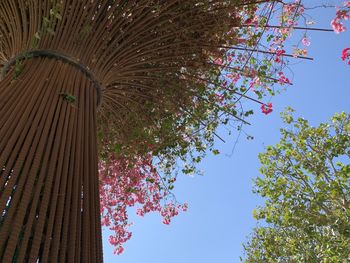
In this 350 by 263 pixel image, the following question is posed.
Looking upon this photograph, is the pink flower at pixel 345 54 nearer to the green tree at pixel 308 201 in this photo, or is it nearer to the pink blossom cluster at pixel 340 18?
the pink blossom cluster at pixel 340 18

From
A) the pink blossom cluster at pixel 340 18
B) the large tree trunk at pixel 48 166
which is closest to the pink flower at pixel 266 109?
the pink blossom cluster at pixel 340 18

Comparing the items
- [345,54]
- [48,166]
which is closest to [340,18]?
[345,54]

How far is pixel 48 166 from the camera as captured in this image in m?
1.65

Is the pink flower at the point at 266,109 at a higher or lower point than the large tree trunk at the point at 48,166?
higher

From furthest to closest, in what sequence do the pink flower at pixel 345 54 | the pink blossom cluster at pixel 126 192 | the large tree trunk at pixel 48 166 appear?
the pink blossom cluster at pixel 126 192 → the pink flower at pixel 345 54 → the large tree trunk at pixel 48 166

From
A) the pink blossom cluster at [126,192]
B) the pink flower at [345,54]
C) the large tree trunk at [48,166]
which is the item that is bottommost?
the large tree trunk at [48,166]

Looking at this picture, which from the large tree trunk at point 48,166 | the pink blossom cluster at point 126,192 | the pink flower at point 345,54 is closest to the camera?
the large tree trunk at point 48,166

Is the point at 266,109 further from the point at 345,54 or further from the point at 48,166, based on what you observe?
the point at 48,166

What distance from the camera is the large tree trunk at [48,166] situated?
4.70ft

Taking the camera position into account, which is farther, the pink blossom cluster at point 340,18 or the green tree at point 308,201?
the green tree at point 308,201

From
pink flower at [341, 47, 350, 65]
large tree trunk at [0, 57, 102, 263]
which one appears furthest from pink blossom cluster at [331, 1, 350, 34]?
large tree trunk at [0, 57, 102, 263]

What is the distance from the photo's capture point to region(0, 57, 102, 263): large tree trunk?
1.43 metres

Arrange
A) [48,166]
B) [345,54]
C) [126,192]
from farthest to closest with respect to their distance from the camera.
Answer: [126,192] < [345,54] < [48,166]

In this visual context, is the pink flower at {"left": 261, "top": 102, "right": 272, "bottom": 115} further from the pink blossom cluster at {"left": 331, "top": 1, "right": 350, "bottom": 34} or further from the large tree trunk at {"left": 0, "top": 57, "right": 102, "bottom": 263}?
the large tree trunk at {"left": 0, "top": 57, "right": 102, "bottom": 263}
